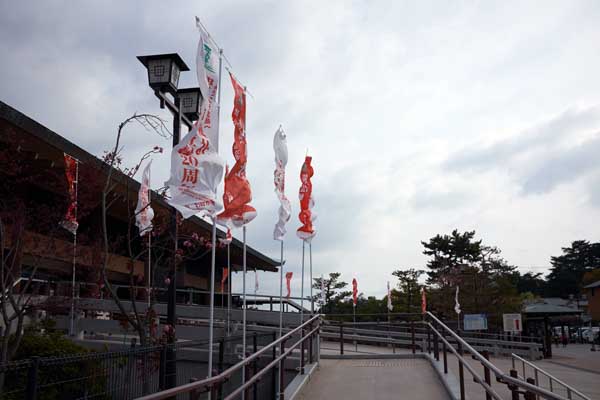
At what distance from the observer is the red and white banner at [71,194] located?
470 inches

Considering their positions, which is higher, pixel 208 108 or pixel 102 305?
pixel 208 108

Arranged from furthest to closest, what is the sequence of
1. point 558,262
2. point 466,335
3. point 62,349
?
1. point 558,262
2. point 466,335
3. point 62,349

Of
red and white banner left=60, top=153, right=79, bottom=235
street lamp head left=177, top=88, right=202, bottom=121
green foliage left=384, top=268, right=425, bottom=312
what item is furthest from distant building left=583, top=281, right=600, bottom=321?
street lamp head left=177, top=88, right=202, bottom=121

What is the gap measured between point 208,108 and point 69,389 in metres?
4.05

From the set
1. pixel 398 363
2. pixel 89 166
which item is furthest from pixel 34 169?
pixel 398 363

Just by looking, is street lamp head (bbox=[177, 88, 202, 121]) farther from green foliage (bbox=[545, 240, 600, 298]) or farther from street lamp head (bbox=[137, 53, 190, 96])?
green foliage (bbox=[545, 240, 600, 298])

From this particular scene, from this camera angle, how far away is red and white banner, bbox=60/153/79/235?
11930 millimetres

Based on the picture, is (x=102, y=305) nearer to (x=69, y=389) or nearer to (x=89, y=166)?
(x=89, y=166)

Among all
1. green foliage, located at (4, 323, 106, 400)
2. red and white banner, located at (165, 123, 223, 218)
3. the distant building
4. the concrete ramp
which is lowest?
the concrete ramp

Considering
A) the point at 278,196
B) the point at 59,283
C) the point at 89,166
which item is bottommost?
the point at 59,283

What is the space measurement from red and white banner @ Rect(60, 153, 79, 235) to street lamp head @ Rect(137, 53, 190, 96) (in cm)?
419

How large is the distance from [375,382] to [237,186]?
4192 millimetres

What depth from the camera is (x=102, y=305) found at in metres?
19.0

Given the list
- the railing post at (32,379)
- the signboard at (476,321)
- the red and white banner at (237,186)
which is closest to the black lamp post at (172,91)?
the red and white banner at (237,186)
